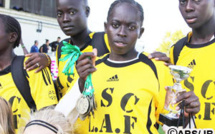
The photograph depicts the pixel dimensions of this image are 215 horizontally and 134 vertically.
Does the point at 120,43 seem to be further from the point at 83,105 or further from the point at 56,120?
the point at 56,120

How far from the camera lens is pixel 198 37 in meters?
2.32

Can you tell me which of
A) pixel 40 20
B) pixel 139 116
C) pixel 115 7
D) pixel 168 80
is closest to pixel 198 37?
pixel 168 80

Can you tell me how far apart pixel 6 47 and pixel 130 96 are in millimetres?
1333

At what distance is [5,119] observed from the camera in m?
2.01

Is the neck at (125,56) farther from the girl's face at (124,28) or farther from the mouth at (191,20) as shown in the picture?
the mouth at (191,20)

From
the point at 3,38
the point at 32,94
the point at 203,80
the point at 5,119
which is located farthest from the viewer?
the point at 3,38

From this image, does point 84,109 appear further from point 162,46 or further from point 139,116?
point 162,46

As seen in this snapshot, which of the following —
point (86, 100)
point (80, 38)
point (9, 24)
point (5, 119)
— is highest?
point (9, 24)

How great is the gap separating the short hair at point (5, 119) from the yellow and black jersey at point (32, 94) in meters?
0.18

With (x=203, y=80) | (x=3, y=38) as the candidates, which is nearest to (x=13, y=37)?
(x=3, y=38)

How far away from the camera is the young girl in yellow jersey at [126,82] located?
1824 millimetres

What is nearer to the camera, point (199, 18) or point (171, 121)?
point (171, 121)

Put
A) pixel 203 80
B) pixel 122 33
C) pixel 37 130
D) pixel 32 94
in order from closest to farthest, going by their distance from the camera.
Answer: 1. pixel 37 130
2. pixel 122 33
3. pixel 203 80
4. pixel 32 94

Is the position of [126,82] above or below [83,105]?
above
